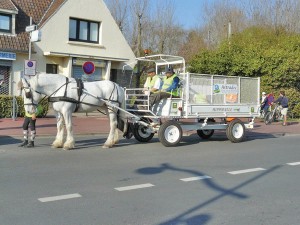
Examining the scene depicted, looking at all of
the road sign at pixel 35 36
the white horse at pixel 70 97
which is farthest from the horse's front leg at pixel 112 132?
the road sign at pixel 35 36

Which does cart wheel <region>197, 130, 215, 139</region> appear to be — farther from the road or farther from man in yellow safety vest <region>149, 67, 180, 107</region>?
man in yellow safety vest <region>149, 67, 180, 107</region>

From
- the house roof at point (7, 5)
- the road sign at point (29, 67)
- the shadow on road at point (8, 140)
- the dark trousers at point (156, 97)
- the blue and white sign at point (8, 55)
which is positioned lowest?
the shadow on road at point (8, 140)

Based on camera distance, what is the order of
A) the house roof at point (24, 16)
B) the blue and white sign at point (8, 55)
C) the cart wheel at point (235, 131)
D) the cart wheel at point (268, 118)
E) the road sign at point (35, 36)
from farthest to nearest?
the house roof at point (24, 16) < the blue and white sign at point (8, 55) < the cart wheel at point (268, 118) < the road sign at point (35, 36) < the cart wheel at point (235, 131)

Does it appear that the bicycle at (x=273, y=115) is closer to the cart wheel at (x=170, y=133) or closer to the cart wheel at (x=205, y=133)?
the cart wheel at (x=205, y=133)

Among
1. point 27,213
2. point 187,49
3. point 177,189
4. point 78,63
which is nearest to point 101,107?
point 177,189

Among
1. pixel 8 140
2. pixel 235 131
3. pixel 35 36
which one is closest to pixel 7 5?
pixel 35 36

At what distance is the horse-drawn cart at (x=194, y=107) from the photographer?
12243mm

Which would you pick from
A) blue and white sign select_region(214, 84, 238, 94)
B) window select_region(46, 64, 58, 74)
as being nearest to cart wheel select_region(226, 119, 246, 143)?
blue and white sign select_region(214, 84, 238, 94)

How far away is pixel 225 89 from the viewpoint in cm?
1346

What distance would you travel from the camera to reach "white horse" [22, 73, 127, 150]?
35.7 feet

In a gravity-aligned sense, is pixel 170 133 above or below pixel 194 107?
below

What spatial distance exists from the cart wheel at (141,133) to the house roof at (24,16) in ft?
44.8

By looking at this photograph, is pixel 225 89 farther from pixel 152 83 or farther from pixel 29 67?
pixel 29 67

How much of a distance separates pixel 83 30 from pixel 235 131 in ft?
54.5
